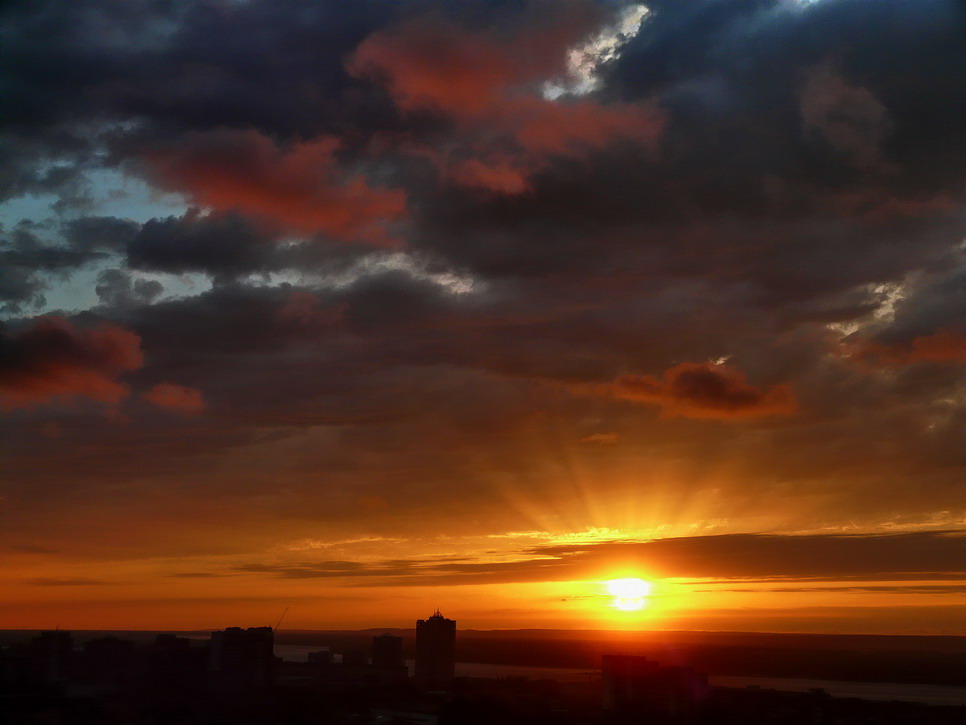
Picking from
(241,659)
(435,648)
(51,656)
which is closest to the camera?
(51,656)

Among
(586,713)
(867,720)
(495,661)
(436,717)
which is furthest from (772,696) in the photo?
(495,661)

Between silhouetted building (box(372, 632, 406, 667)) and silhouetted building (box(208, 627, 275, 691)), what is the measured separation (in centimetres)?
3230

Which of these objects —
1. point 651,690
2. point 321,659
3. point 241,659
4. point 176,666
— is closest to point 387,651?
point 321,659

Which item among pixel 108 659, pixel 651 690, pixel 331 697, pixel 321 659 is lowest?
pixel 321 659

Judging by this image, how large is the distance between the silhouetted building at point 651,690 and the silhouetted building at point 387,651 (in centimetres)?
6032

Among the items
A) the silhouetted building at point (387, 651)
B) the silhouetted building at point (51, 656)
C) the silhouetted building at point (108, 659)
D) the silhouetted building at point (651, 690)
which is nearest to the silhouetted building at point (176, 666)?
the silhouetted building at point (108, 659)

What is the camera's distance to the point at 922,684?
123 meters

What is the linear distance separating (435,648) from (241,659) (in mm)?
32311

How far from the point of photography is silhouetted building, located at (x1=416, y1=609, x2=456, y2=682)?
123m

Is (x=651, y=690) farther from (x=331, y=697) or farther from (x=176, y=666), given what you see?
(x=176, y=666)

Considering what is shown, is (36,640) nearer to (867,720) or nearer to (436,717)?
(436,717)

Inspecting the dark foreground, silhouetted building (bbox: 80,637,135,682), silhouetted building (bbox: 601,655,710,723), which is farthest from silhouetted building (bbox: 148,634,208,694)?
silhouetted building (bbox: 601,655,710,723)

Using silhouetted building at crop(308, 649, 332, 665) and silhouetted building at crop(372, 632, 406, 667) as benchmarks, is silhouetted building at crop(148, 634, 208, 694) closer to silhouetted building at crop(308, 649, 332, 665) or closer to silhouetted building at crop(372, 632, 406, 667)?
silhouetted building at crop(308, 649, 332, 665)

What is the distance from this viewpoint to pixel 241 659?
102m
